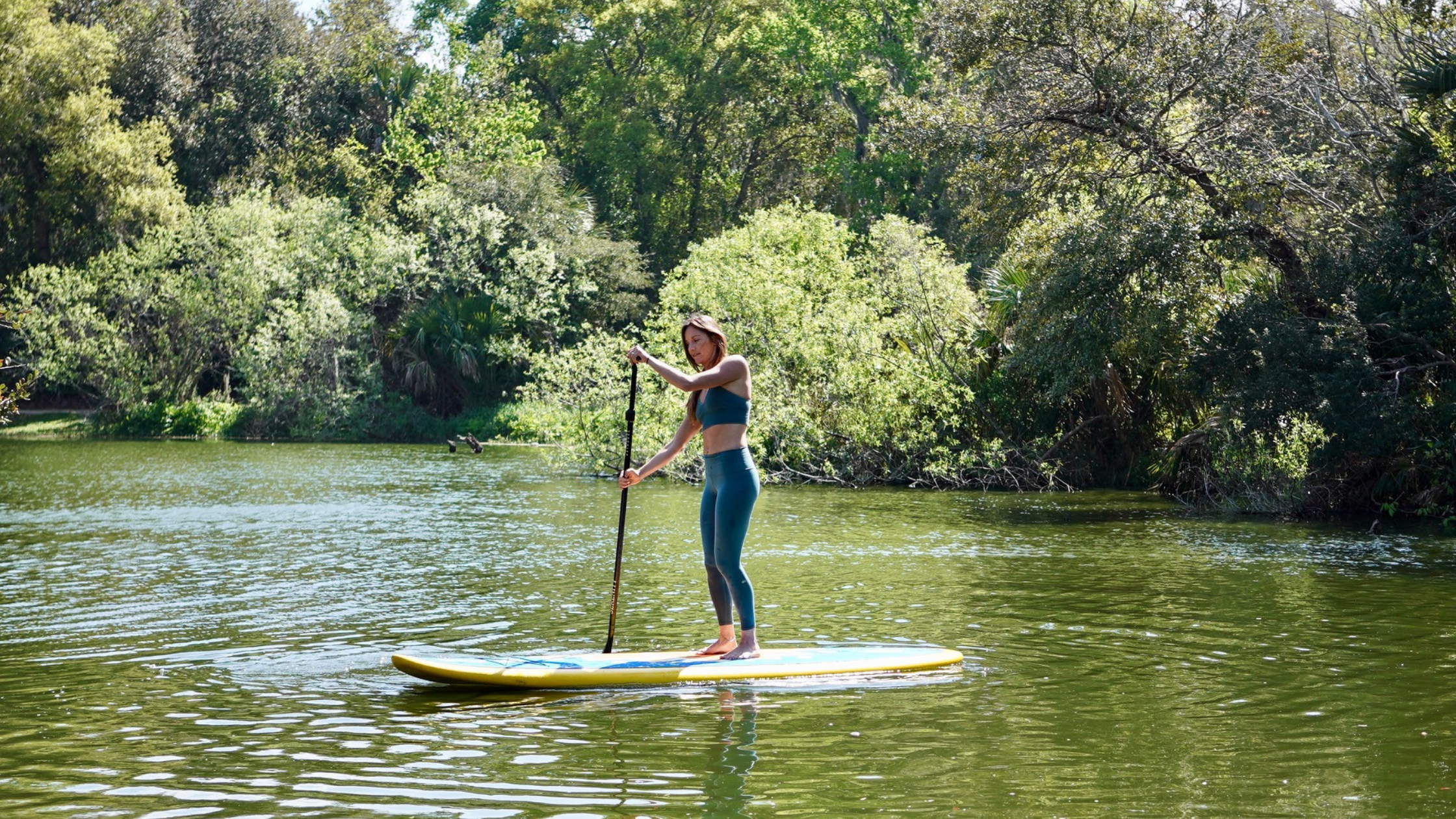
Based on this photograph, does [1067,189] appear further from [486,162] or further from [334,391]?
[486,162]

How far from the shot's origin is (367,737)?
7859 mm

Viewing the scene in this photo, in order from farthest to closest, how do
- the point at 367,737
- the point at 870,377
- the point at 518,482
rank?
the point at 518,482, the point at 870,377, the point at 367,737

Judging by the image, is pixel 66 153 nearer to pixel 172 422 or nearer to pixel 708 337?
pixel 172 422

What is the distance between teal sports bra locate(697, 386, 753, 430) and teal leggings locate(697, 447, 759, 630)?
191 millimetres

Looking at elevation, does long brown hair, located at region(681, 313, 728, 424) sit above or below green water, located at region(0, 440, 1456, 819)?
above

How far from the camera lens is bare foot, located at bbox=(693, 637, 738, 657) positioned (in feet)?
31.3

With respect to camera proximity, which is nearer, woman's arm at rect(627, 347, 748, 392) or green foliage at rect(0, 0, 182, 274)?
woman's arm at rect(627, 347, 748, 392)

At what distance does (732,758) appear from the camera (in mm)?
7430

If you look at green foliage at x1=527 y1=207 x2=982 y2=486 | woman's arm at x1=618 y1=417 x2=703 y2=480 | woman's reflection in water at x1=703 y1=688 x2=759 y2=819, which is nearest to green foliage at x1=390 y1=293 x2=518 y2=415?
green foliage at x1=527 y1=207 x2=982 y2=486

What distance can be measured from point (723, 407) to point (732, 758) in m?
2.48

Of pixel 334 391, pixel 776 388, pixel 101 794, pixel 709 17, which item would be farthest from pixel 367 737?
pixel 709 17

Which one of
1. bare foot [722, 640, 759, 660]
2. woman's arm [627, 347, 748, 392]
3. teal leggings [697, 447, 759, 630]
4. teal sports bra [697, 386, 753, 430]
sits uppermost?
woman's arm [627, 347, 748, 392]

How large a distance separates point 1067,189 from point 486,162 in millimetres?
32135

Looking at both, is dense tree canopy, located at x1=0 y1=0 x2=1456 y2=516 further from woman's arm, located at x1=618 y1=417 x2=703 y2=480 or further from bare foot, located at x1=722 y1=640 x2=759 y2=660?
bare foot, located at x1=722 y1=640 x2=759 y2=660
